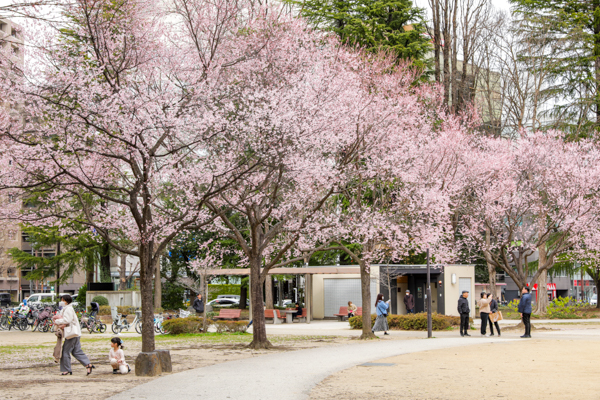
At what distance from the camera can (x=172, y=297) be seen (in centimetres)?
4931

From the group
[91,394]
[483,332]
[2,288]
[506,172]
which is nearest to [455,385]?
[91,394]

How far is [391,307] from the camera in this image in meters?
38.1

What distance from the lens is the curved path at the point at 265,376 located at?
10.2 metres

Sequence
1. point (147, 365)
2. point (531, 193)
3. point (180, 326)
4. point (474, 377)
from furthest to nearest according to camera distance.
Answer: point (531, 193), point (180, 326), point (147, 365), point (474, 377)

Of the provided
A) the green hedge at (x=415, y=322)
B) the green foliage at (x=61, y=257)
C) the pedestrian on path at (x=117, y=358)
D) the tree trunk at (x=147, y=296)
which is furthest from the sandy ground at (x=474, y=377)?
the green foliage at (x=61, y=257)

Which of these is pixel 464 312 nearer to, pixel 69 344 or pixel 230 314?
pixel 230 314

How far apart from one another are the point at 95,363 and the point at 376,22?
103ft

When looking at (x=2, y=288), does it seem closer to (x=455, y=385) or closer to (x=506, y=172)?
(x=506, y=172)

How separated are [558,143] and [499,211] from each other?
6495 millimetres

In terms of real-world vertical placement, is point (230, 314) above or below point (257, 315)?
below

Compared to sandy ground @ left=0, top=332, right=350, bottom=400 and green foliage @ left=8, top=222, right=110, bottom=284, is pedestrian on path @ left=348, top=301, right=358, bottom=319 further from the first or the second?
green foliage @ left=8, top=222, right=110, bottom=284

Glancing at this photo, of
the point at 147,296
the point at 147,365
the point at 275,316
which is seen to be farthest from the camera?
the point at 275,316

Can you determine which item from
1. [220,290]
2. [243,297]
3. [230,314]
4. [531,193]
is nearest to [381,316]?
[230,314]

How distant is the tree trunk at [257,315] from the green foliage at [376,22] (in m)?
22.2
